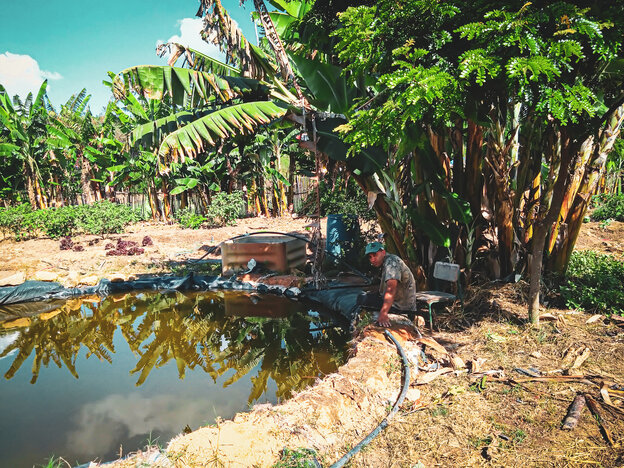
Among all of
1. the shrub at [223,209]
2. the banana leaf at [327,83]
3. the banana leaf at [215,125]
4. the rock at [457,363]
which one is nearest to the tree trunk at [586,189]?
the rock at [457,363]

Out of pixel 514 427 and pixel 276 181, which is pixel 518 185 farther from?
pixel 276 181

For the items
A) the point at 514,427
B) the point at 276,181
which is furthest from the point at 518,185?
the point at 276,181

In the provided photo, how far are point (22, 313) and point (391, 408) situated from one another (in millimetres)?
7256

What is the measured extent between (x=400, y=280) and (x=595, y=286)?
2529 mm

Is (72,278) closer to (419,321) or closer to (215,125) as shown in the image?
(215,125)

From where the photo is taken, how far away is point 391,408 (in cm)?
288

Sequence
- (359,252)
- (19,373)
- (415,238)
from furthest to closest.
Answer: (359,252) < (415,238) < (19,373)

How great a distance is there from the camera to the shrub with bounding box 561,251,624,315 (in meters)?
4.11

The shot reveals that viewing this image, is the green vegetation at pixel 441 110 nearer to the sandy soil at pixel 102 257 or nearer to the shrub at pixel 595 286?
the shrub at pixel 595 286

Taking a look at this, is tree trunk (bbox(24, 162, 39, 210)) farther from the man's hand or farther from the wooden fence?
the man's hand

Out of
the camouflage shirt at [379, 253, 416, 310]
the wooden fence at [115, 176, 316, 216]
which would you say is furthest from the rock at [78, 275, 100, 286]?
the wooden fence at [115, 176, 316, 216]

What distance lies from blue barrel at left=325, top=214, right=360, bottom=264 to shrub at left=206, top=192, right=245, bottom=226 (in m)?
6.46

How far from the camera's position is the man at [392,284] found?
404 centimetres

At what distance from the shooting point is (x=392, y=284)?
158 inches
